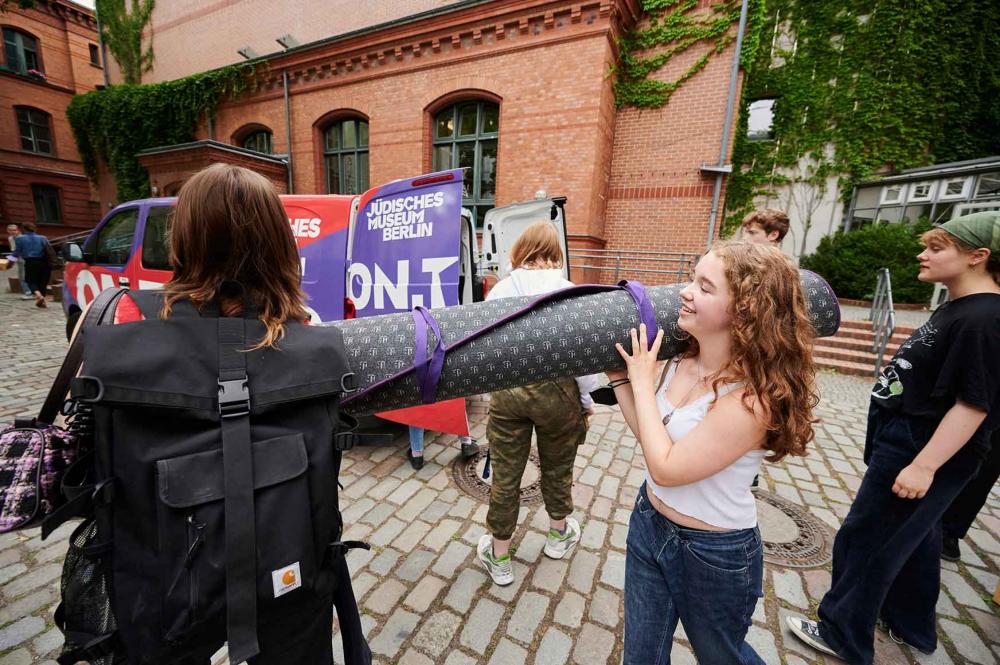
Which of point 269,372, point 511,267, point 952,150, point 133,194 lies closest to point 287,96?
point 133,194

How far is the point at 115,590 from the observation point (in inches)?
35.7

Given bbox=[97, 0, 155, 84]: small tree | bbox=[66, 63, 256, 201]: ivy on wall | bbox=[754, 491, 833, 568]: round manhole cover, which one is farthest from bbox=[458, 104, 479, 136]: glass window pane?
bbox=[97, 0, 155, 84]: small tree

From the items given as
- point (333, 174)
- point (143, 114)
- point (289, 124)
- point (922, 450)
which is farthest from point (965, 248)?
point (143, 114)

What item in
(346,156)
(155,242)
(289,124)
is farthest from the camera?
(289,124)

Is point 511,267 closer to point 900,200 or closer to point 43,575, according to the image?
point 43,575

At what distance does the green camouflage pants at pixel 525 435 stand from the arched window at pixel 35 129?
3208 centimetres

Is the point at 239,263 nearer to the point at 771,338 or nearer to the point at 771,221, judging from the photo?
the point at 771,338

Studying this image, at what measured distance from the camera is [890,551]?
185 centimetres

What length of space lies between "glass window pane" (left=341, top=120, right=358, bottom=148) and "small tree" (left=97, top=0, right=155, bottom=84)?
12.6m

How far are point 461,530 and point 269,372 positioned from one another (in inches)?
90.4

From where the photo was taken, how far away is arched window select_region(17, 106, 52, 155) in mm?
21125

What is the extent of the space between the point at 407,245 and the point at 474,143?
8.26 meters

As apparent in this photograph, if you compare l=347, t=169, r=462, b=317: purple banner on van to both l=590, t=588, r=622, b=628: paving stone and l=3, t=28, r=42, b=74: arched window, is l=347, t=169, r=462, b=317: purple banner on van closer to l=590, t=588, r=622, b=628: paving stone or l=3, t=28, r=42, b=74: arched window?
l=590, t=588, r=622, b=628: paving stone

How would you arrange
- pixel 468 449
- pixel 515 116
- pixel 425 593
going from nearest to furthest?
pixel 425 593 < pixel 468 449 < pixel 515 116
